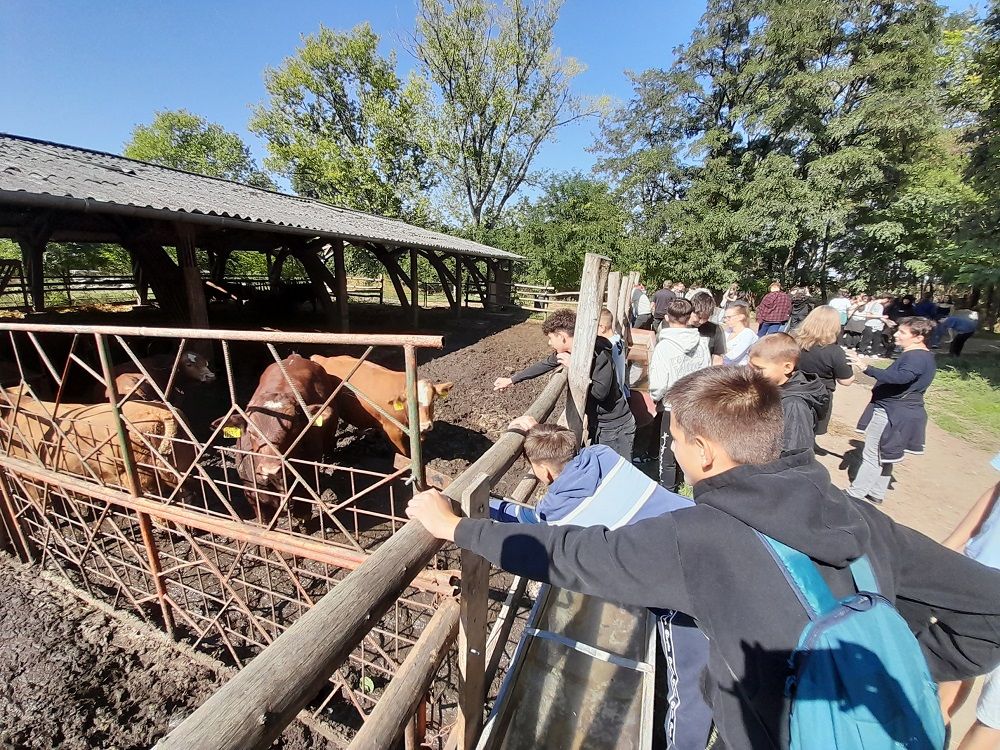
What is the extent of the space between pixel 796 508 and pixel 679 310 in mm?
3248

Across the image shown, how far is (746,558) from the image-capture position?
0.91 meters

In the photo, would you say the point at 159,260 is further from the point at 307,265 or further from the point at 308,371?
the point at 308,371

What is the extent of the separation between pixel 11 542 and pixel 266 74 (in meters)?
33.2

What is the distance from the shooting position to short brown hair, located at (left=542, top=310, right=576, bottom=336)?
10.4 ft

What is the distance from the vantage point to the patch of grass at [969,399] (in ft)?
23.1

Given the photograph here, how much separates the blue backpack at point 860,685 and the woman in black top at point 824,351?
3.15 metres

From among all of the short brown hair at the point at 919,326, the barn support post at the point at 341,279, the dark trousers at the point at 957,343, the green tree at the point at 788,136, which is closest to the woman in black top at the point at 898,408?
the short brown hair at the point at 919,326

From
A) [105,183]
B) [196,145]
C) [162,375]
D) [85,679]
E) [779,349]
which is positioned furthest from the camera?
[196,145]

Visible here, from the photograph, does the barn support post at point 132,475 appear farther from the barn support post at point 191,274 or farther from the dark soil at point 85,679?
the barn support post at point 191,274

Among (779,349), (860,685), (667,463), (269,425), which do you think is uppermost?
(779,349)

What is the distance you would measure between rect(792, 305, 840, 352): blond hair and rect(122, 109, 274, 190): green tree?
150 feet

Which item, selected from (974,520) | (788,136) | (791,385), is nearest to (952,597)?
(974,520)

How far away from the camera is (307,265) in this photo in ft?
39.0

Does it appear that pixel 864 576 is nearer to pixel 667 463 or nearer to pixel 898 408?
pixel 667 463
